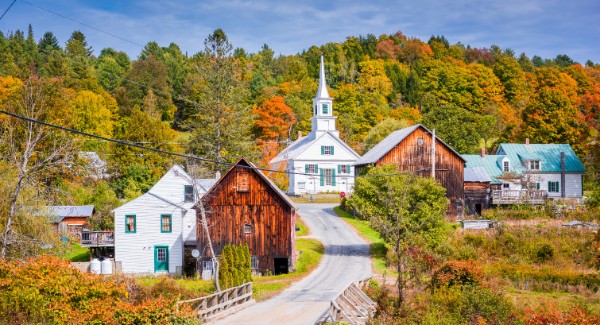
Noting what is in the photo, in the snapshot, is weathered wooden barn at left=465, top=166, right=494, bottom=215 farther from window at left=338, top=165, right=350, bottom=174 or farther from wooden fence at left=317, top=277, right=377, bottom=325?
wooden fence at left=317, top=277, right=377, bottom=325

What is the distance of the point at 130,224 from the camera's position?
4353cm

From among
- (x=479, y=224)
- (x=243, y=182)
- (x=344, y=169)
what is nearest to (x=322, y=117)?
(x=344, y=169)

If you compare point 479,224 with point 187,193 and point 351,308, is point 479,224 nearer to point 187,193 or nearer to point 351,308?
point 187,193

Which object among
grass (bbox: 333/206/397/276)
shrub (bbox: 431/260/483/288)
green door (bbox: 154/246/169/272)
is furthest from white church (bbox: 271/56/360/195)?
shrub (bbox: 431/260/483/288)

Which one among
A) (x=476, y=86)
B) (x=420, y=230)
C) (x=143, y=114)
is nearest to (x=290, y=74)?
(x=476, y=86)

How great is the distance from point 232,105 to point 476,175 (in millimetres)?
22886

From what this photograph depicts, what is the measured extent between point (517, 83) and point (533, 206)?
226 feet

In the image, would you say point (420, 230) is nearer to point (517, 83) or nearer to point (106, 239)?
point (106, 239)

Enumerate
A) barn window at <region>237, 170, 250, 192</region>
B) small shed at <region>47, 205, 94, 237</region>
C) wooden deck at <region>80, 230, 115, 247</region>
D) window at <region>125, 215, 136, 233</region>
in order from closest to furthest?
1. barn window at <region>237, 170, 250, 192</region>
2. window at <region>125, 215, 136, 233</region>
3. wooden deck at <region>80, 230, 115, 247</region>
4. small shed at <region>47, 205, 94, 237</region>

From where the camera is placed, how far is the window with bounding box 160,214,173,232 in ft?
143

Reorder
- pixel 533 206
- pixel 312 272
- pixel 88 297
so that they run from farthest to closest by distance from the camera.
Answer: pixel 533 206 → pixel 312 272 → pixel 88 297

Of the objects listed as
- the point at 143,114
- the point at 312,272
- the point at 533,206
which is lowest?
the point at 312,272

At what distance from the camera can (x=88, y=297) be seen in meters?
20.0

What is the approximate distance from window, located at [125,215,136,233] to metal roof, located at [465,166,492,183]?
92.8ft
